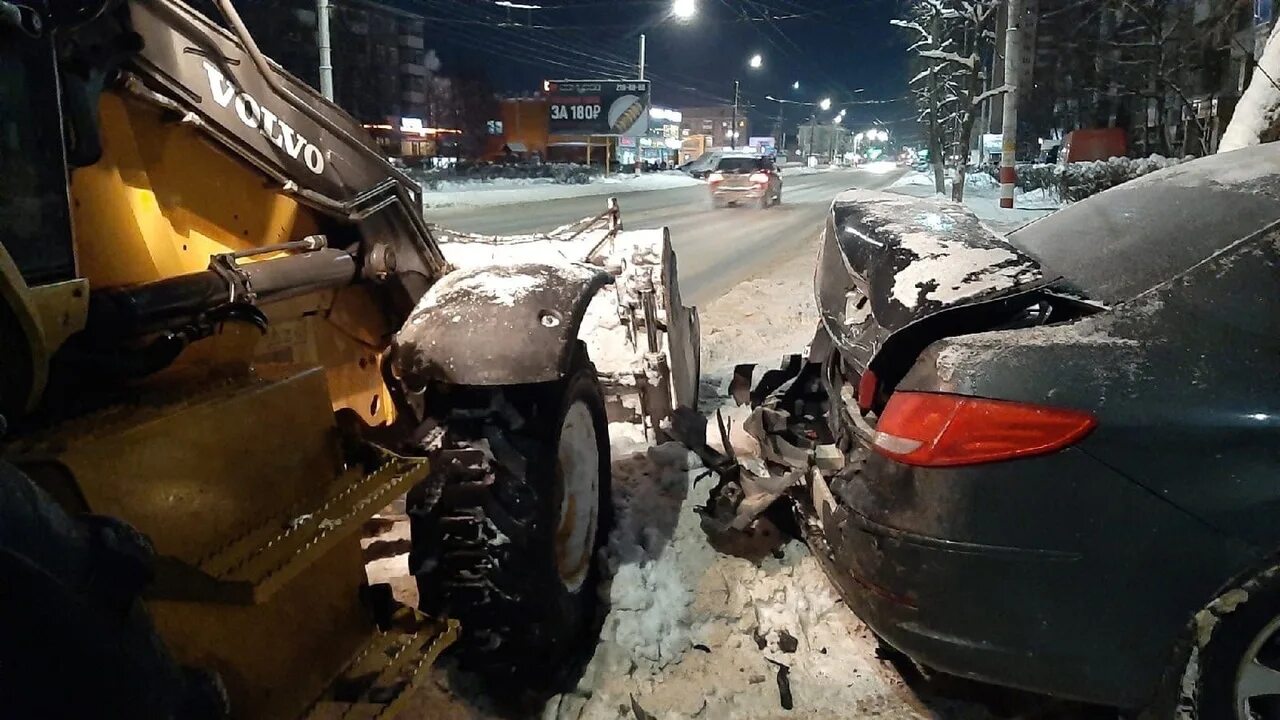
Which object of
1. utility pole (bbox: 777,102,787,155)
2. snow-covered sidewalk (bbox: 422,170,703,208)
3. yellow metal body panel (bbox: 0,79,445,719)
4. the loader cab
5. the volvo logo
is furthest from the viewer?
utility pole (bbox: 777,102,787,155)

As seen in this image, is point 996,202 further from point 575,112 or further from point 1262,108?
point 575,112

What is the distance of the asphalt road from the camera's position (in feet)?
47.3

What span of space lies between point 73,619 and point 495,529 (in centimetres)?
158

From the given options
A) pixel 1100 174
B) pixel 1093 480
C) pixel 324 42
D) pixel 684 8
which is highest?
pixel 684 8

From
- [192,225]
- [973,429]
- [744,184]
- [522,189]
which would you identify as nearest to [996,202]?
[744,184]

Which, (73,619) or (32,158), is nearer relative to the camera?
(73,619)

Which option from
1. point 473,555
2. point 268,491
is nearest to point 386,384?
point 473,555

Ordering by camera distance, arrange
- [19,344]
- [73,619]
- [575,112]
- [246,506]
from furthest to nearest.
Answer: [575,112] < [246,506] < [19,344] < [73,619]

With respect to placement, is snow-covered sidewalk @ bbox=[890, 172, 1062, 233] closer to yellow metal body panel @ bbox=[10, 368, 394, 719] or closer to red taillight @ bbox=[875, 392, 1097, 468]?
red taillight @ bbox=[875, 392, 1097, 468]

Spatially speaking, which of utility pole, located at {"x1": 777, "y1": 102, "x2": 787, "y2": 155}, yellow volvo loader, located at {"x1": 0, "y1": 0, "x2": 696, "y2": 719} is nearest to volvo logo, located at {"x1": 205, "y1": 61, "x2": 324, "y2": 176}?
yellow volvo loader, located at {"x1": 0, "y1": 0, "x2": 696, "y2": 719}

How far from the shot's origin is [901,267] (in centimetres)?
314

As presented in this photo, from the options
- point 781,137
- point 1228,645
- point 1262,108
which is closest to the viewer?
point 1228,645

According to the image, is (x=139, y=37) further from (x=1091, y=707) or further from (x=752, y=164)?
(x=752, y=164)

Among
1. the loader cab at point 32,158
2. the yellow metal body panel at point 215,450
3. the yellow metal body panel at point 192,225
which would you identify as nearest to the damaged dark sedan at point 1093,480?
the yellow metal body panel at point 215,450
